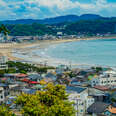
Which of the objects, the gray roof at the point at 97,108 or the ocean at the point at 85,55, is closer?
the gray roof at the point at 97,108

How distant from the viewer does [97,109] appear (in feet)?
42.2

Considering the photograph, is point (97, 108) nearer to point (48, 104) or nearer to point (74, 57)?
point (48, 104)

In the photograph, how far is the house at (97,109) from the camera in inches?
494

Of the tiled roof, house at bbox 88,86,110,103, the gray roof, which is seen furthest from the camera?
house at bbox 88,86,110,103

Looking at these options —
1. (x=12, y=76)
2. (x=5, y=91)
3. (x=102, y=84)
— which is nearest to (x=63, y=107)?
(x=5, y=91)

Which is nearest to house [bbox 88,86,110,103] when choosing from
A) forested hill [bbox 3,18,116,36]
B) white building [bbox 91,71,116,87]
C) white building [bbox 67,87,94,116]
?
white building [bbox 67,87,94,116]

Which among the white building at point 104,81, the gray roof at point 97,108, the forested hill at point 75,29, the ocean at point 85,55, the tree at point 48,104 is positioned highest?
the forested hill at point 75,29

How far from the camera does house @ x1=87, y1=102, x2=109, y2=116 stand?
12.5m

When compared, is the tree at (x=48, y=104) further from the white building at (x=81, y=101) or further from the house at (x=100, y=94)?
the house at (x=100, y=94)

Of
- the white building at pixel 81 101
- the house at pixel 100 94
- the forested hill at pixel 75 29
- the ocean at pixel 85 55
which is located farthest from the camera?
the forested hill at pixel 75 29

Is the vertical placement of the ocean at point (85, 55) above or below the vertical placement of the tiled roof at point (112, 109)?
below

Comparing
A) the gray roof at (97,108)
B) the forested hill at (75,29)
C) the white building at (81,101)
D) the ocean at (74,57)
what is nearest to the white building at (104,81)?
the white building at (81,101)

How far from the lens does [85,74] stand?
25875mm

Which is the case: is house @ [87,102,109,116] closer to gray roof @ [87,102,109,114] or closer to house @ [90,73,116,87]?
gray roof @ [87,102,109,114]
